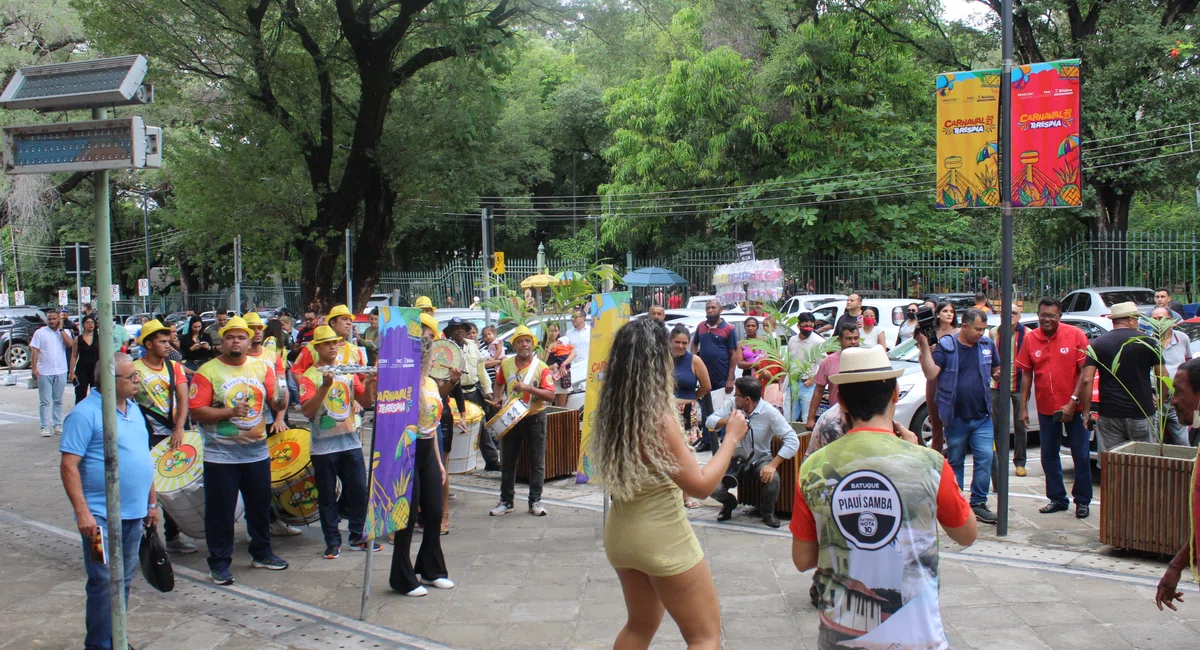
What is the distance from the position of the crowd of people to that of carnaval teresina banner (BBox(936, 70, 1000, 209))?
101cm

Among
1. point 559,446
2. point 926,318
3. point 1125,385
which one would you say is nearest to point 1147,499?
point 1125,385

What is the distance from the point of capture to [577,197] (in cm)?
4428

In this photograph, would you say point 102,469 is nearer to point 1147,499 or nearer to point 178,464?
point 178,464

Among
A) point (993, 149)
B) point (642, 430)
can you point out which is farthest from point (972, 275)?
point (642, 430)

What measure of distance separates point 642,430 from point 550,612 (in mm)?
2568

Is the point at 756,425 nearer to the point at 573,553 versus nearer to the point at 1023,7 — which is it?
the point at 573,553

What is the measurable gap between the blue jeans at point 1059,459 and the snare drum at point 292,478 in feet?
19.1

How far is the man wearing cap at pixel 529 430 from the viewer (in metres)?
8.49

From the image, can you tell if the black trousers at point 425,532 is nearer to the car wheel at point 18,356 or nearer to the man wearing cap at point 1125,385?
the man wearing cap at point 1125,385

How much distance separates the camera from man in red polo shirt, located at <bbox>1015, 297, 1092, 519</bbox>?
761cm

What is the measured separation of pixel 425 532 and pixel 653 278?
2266cm

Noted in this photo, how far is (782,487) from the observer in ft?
26.3

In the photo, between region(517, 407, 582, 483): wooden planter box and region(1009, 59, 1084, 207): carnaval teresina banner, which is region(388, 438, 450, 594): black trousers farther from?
region(1009, 59, 1084, 207): carnaval teresina banner

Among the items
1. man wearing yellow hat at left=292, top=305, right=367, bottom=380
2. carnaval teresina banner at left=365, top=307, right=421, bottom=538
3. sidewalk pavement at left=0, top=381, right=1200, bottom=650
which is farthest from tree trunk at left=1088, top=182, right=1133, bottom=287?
carnaval teresina banner at left=365, top=307, right=421, bottom=538
